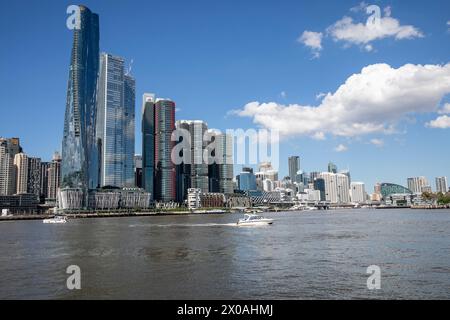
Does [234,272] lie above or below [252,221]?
below

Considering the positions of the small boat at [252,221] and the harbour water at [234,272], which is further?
the small boat at [252,221]

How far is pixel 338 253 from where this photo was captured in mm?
51594

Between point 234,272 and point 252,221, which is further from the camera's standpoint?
point 252,221

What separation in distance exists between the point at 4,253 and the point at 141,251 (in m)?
19.4

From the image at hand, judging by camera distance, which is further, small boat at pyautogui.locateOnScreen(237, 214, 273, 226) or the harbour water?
small boat at pyautogui.locateOnScreen(237, 214, 273, 226)
